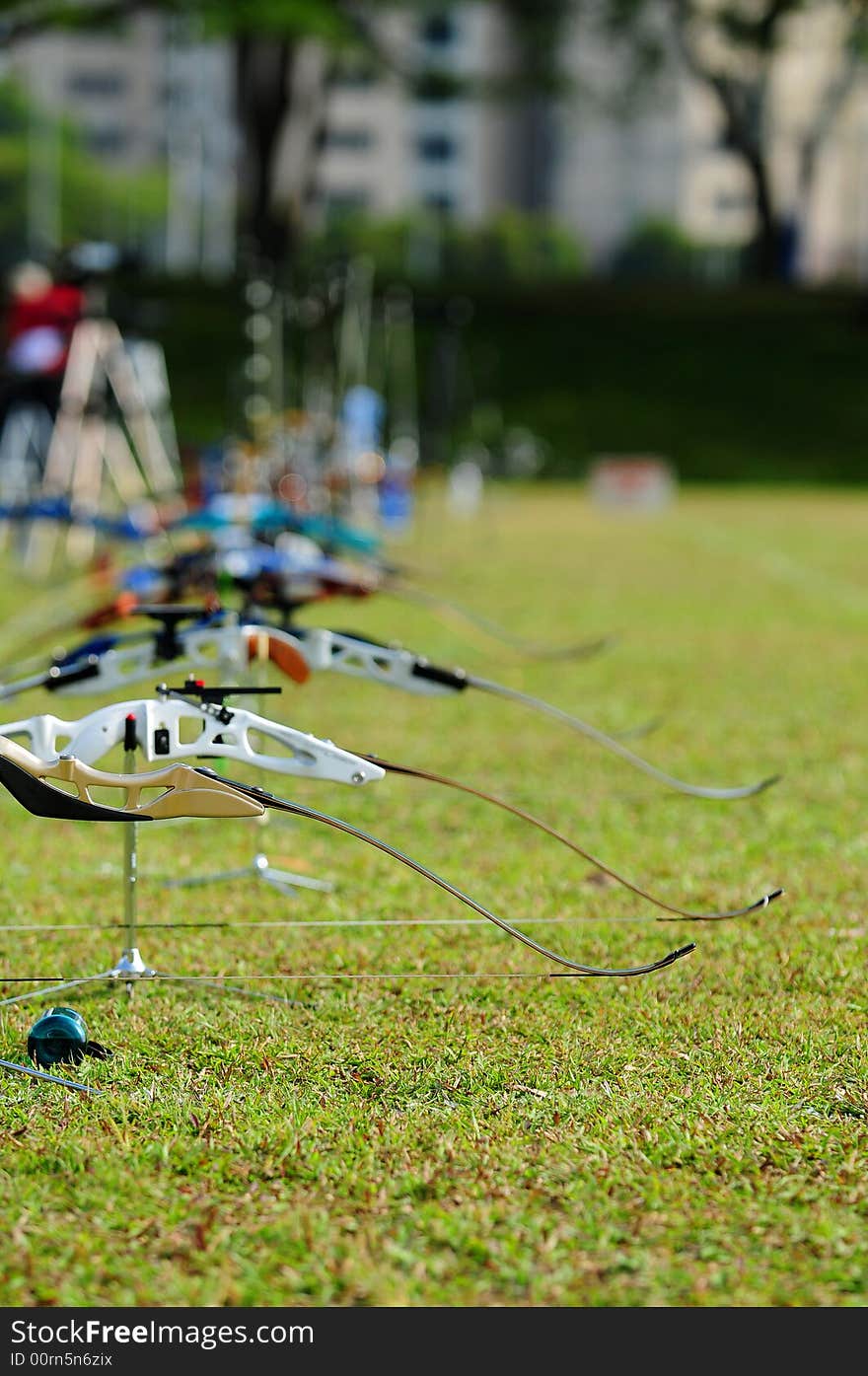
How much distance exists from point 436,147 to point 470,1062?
110 m

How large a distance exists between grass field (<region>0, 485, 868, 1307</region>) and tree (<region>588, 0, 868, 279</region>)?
124 feet

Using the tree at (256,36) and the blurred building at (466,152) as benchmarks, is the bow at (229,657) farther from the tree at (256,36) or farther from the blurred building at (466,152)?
the blurred building at (466,152)

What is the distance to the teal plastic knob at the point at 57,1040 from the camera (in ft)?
11.4

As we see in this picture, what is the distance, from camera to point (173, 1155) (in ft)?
10.1

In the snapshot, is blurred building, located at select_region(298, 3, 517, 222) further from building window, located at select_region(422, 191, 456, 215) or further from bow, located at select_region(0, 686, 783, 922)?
bow, located at select_region(0, 686, 783, 922)

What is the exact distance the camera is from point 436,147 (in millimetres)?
108625

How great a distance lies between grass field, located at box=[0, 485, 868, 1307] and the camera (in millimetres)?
2707

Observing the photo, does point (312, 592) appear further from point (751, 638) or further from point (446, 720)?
point (751, 638)

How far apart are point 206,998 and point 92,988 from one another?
0.84 ft

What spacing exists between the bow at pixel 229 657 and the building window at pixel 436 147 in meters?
108

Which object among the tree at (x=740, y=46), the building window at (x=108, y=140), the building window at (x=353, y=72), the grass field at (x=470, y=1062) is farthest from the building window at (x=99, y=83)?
the grass field at (x=470, y=1062)

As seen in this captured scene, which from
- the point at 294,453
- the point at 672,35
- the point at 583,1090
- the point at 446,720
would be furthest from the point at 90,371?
the point at 672,35

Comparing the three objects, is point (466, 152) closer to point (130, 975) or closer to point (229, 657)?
point (229, 657)

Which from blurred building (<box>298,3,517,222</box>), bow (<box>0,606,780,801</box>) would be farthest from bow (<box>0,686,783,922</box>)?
blurred building (<box>298,3,517,222</box>)
